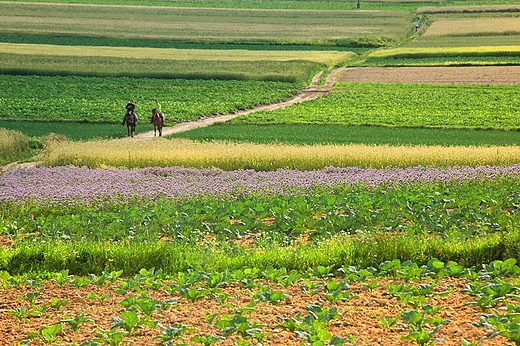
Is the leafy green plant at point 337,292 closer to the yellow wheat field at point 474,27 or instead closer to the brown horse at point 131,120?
the brown horse at point 131,120

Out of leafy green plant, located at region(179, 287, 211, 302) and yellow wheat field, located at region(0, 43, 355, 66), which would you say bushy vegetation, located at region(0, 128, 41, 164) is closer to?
leafy green plant, located at region(179, 287, 211, 302)

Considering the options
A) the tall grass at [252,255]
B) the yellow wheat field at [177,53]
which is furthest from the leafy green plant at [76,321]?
the yellow wheat field at [177,53]

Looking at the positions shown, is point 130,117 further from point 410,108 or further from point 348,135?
point 410,108

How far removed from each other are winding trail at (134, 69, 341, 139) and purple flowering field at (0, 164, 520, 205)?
44.2 ft

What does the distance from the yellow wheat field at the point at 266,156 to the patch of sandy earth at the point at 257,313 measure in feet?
56.8

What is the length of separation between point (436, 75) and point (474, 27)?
109 ft

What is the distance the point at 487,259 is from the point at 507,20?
290ft

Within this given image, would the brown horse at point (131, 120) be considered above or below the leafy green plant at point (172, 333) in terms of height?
below

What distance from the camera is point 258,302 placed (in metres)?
11.1

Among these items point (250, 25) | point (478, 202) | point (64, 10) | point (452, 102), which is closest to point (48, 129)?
point (452, 102)

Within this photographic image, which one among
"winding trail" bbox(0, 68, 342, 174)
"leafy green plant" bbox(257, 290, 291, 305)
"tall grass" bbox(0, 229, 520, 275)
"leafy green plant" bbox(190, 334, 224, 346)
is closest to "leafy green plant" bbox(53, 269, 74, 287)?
"tall grass" bbox(0, 229, 520, 275)

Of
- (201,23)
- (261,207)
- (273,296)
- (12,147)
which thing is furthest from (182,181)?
(201,23)

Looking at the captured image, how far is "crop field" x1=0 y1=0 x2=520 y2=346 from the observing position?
10453mm

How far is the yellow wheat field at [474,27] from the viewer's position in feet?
290
